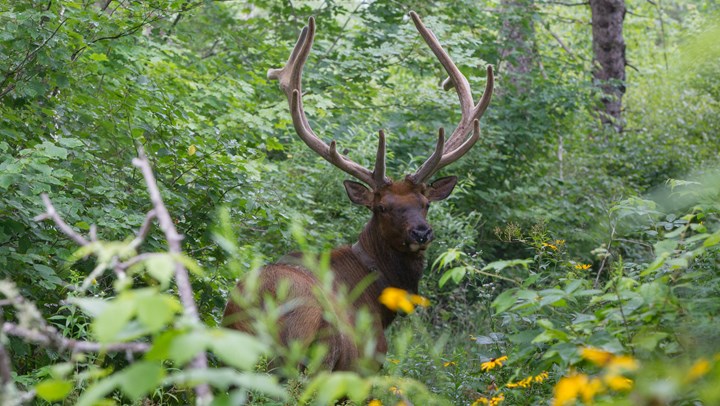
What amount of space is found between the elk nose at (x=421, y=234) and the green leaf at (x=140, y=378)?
467cm

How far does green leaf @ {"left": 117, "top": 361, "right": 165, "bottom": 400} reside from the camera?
171 cm

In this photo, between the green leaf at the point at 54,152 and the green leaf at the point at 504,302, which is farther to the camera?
the green leaf at the point at 54,152

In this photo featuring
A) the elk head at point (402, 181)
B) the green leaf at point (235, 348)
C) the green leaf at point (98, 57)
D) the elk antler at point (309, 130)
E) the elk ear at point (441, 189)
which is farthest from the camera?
the elk ear at point (441, 189)

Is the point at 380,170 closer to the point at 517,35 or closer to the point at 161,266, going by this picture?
the point at 161,266

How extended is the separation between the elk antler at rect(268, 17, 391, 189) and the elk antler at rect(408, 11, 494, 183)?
0.97ft

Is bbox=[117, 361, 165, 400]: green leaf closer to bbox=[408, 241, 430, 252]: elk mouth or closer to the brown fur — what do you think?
the brown fur

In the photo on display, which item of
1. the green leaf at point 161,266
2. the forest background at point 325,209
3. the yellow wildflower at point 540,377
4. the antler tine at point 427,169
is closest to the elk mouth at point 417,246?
the forest background at point 325,209

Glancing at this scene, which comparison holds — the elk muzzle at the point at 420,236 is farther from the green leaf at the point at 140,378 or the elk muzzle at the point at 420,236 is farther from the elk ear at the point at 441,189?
the green leaf at the point at 140,378

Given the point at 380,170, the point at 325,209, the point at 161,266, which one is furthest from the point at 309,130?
the point at 161,266

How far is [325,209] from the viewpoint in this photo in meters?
9.38

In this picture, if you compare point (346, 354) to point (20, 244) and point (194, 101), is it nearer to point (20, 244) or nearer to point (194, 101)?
point (20, 244)

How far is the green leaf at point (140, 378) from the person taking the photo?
1706mm

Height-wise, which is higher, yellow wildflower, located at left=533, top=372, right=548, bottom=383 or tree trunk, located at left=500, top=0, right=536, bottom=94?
tree trunk, located at left=500, top=0, right=536, bottom=94

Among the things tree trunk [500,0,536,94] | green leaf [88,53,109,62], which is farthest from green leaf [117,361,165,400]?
tree trunk [500,0,536,94]
